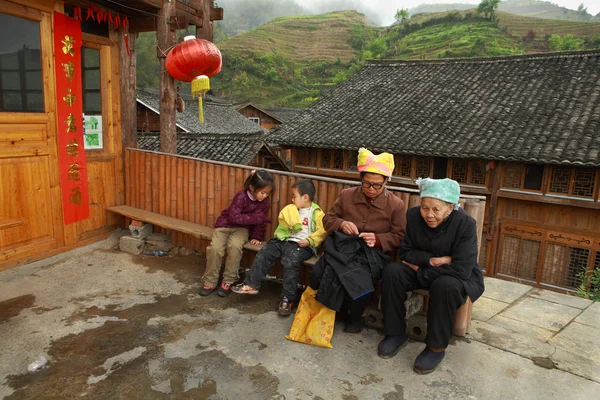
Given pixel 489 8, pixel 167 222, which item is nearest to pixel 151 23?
pixel 167 222

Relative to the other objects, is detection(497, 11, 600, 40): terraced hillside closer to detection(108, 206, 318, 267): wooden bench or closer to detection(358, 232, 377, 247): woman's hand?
detection(108, 206, 318, 267): wooden bench

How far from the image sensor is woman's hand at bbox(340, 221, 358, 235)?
3.56 m

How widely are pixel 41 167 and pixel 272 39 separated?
10050 centimetres

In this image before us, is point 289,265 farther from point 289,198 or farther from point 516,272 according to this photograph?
point 516,272

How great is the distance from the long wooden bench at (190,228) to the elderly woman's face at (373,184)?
2.88 feet

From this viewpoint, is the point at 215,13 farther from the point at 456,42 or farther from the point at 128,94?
the point at 456,42

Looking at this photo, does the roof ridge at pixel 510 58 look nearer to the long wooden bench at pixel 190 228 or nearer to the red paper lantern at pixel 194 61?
the red paper lantern at pixel 194 61

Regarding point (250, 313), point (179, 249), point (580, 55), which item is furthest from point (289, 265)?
point (580, 55)

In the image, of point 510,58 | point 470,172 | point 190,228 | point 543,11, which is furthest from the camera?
point 543,11

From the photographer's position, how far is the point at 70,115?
17.2ft

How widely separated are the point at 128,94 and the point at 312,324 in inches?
179

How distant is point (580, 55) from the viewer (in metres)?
14.0

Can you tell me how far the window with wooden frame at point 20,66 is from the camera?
179 inches

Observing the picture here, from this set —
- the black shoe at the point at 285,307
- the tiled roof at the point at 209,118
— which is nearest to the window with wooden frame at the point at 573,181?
the black shoe at the point at 285,307
